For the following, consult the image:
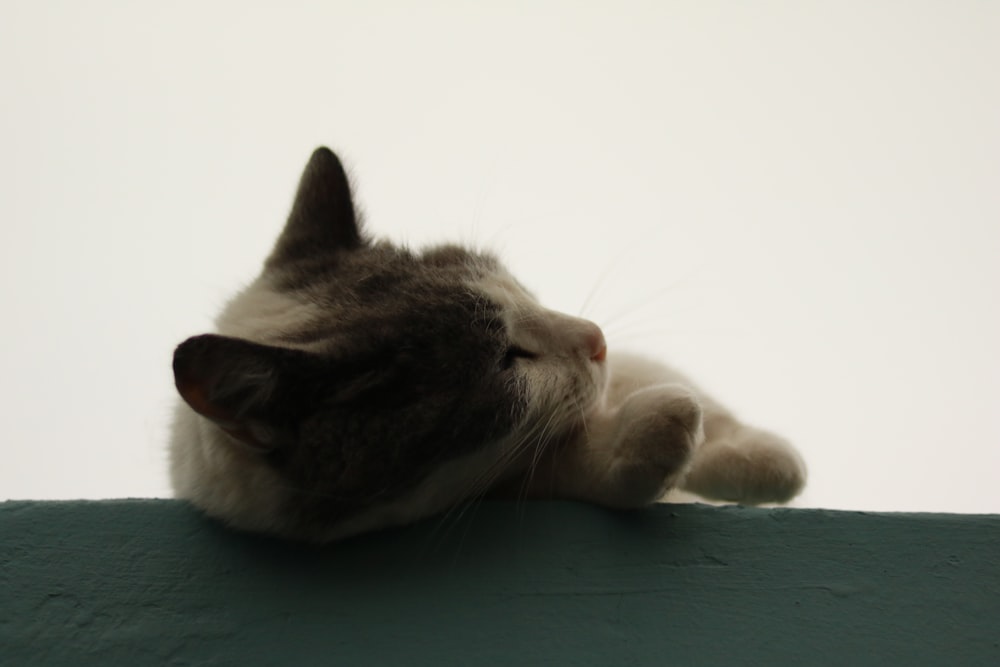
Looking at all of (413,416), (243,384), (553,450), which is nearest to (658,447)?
(553,450)

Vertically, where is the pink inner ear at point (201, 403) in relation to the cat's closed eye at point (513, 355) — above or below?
below

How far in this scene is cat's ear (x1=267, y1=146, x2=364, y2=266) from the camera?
181 cm

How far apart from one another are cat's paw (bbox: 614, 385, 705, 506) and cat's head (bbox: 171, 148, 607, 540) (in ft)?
0.57

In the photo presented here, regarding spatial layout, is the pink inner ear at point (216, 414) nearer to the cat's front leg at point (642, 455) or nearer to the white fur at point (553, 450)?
the white fur at point (553, 450)

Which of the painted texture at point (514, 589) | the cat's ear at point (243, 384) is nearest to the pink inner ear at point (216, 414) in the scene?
the cat's ear at point (243, 384)

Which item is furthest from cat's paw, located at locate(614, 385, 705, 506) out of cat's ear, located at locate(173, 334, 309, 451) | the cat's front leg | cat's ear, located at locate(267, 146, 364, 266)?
cat's ear, located at locate(267, 146, 364, 266)

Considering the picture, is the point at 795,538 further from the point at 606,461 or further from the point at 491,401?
the point at 491,401

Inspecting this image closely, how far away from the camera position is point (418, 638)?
122 cm

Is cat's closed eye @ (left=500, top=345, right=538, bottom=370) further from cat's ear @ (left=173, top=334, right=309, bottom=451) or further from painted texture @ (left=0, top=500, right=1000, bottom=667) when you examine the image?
cat's ear @ (left=173, top=334, right=309, bottom=451)

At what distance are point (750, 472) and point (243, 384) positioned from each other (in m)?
0.97

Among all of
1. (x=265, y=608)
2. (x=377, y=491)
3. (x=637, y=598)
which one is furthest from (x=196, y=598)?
(x=637, y=598)

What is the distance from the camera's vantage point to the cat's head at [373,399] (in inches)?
52.0

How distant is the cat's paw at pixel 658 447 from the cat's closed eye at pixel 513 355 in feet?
0.84

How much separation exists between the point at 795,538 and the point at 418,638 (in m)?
0.64
